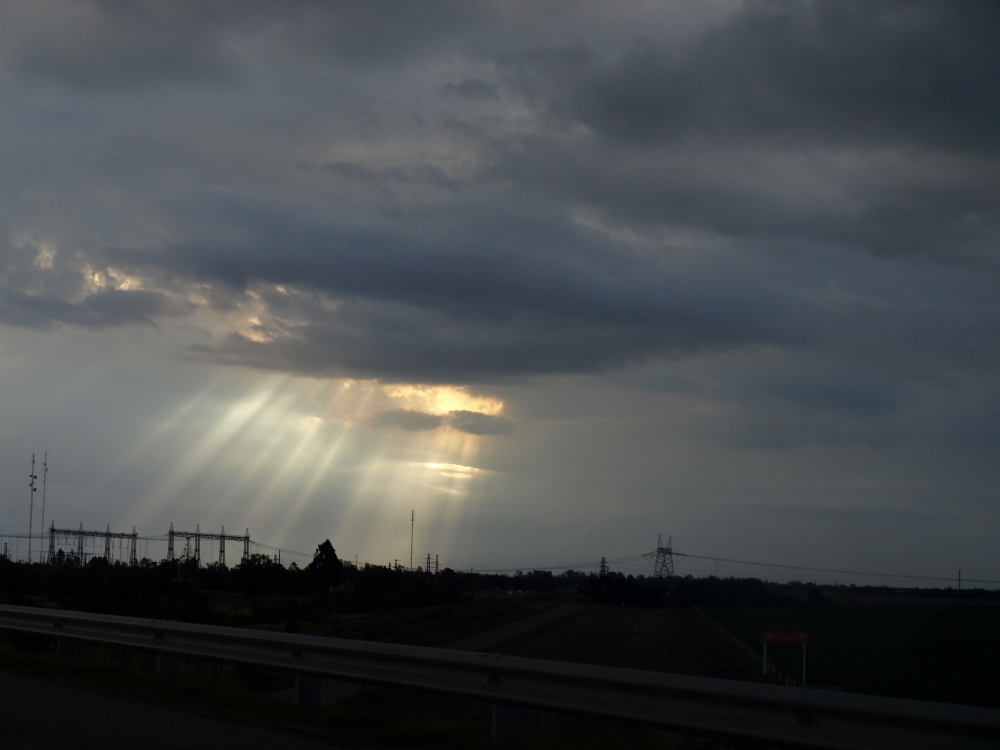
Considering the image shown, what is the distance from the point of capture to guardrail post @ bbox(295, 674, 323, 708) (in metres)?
9.30

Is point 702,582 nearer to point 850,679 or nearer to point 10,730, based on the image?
point 850,679

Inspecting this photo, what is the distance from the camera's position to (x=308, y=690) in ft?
30.7

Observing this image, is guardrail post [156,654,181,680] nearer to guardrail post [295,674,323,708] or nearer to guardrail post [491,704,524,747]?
guardrail post [295,674,323,708]

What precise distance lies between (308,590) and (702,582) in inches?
2285

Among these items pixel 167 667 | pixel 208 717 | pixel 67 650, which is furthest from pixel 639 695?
pixel 67 650

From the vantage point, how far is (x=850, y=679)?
29188 millimetres

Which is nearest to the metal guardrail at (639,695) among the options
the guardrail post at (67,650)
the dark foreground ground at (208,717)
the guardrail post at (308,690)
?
the guardrail post at (308,690)

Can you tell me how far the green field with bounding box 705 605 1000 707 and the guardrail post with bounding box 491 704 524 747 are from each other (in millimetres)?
19222

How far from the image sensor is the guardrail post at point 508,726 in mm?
7652

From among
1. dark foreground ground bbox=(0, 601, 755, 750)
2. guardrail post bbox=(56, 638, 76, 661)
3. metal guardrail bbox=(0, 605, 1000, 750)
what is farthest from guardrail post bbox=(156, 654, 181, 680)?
guardrail post bbox=(56, 638, 76, 661)

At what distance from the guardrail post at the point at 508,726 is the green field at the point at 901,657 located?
19222 millimetres

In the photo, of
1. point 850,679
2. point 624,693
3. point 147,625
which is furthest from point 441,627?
point 624,693

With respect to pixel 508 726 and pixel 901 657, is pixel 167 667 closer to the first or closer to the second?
pixel 508 726

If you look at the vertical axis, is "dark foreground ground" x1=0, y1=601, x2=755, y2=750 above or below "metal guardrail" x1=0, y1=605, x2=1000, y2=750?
below
